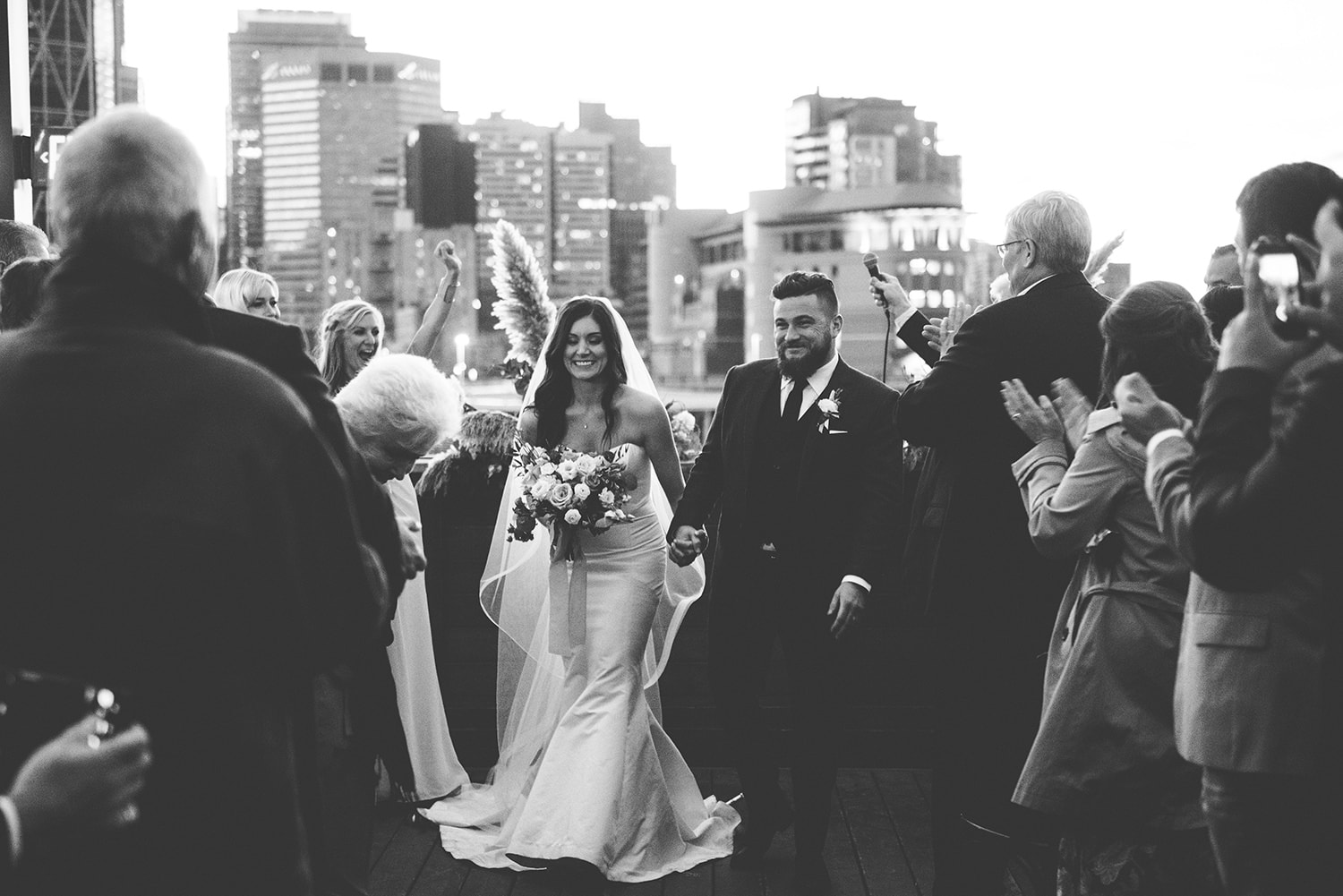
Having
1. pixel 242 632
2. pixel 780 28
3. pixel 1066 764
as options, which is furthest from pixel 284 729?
pixel 780 28

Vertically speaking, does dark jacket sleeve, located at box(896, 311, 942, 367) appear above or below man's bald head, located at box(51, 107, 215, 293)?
below

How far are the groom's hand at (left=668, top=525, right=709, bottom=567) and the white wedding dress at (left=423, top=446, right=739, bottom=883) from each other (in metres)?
0.24

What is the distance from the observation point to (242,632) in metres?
1.65

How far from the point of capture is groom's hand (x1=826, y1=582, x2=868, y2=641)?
441 centimetres

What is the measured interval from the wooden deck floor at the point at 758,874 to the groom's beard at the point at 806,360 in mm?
1784

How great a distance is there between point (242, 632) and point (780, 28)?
27.9m

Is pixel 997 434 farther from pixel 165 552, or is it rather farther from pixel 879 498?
pixel 165 552

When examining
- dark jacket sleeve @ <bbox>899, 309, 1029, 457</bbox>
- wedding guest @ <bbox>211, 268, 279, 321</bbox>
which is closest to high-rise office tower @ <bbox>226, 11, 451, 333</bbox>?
wedding guest @ <bbox>211, 268, 279, 321</bbox>

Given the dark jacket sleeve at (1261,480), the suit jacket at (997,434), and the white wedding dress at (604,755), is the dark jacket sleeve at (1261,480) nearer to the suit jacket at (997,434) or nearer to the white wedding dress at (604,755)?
the suit jacket at (997,434)

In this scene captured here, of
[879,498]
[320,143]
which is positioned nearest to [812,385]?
[879,498]

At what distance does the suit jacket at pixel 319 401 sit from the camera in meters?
2.07

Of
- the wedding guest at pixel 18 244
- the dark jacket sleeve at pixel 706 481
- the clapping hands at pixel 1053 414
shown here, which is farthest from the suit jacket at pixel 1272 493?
the wedding guest at pixel 18 244

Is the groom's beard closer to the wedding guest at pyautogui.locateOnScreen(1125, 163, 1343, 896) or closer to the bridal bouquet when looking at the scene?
A: the bridal bouquet

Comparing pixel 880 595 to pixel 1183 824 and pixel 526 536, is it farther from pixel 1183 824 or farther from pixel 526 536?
pixel 1183 824
